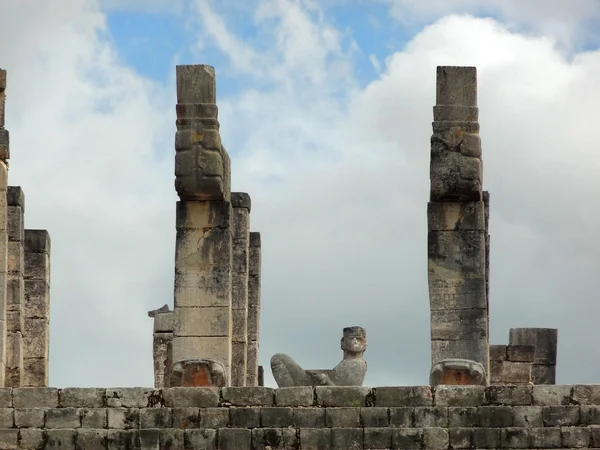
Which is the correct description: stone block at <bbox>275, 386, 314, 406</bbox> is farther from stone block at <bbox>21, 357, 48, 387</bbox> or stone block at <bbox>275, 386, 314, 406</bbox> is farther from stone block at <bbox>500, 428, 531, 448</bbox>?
stone block at <bbox>21, 357, 48, 387</bbox>

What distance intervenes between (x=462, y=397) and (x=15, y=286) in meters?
10.1

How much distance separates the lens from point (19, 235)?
116ft

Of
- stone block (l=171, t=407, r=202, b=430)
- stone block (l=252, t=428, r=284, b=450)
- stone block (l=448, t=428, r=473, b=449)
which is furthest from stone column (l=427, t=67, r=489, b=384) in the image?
stone block (l=171, t=407, r=202, b=430)

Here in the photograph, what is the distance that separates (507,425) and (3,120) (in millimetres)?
8973

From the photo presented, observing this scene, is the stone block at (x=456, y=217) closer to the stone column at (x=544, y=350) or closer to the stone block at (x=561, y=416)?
the stone block at (x=561, y=416)

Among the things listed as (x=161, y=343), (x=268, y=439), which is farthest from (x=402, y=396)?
(x=161, y=343)

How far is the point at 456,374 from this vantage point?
2914 centimetres

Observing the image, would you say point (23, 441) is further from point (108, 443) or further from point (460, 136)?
point (460, 136)

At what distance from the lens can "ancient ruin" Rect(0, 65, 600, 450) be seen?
27797mm

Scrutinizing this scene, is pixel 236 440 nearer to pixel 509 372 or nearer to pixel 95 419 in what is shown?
pixel 95 419

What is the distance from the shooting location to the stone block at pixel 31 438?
28.2 metres

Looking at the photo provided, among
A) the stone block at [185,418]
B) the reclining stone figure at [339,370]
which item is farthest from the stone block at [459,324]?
the stone block at [185,418]

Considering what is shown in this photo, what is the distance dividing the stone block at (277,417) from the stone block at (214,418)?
0.50m

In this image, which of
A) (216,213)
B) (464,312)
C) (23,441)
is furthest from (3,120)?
(464,312)
